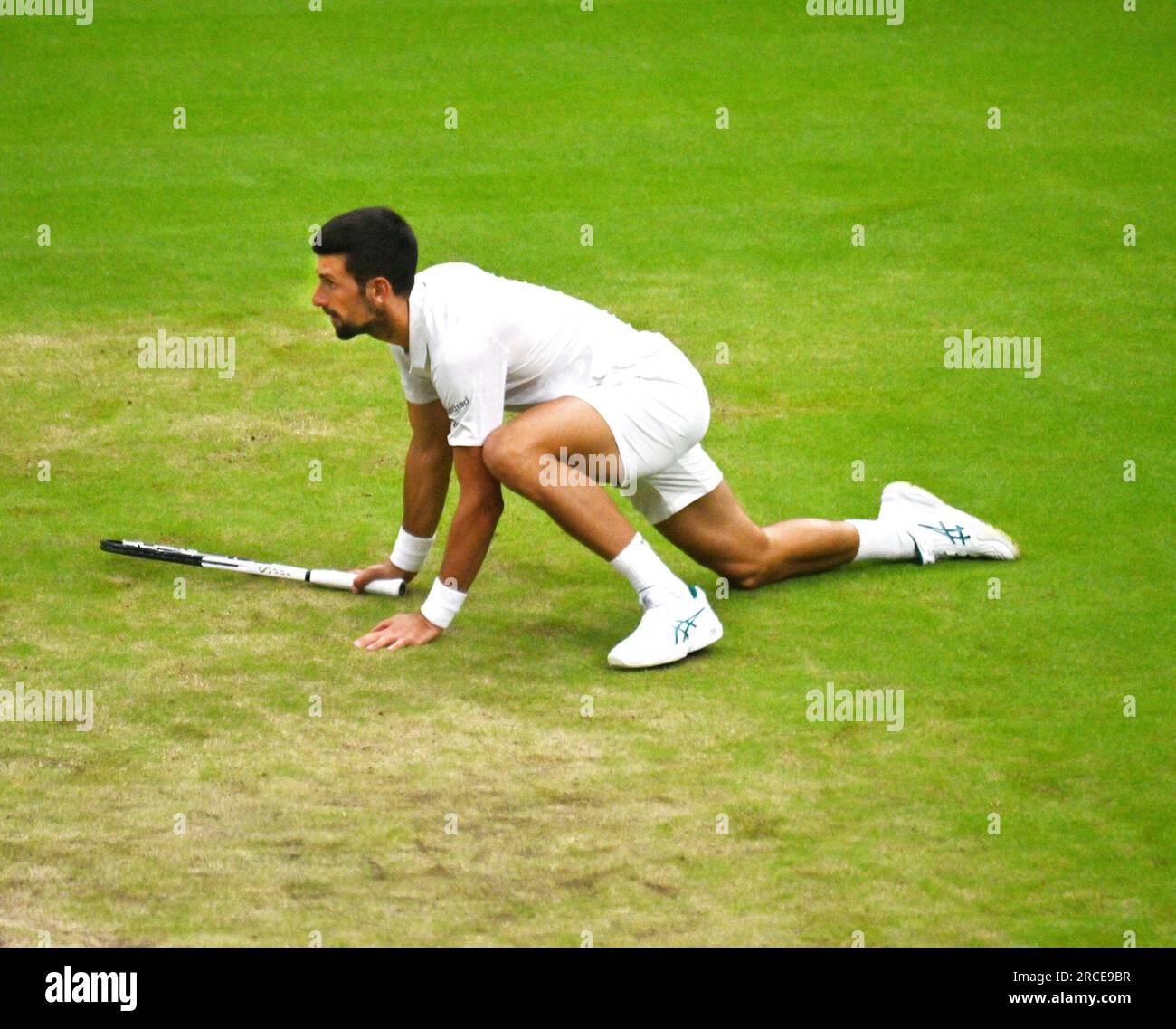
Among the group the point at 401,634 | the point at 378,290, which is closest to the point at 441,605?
the point at 401,634

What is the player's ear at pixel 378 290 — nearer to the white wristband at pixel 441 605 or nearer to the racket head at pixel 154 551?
the white wristband at pixel 441 605

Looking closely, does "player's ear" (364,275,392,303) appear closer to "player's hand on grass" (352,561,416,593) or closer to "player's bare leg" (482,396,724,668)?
"player's bare leg" (482,396,724,668)

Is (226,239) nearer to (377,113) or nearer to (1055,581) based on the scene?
(377,113)

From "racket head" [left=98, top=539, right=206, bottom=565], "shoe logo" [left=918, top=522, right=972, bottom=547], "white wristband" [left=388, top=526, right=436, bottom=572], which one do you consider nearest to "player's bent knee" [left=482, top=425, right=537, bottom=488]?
"white wristband" [left=388, top=526, right=436, bottom=572]

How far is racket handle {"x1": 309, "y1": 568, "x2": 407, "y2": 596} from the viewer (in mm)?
6238

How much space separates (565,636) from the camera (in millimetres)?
6016

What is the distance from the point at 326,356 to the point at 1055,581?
3.84 meters

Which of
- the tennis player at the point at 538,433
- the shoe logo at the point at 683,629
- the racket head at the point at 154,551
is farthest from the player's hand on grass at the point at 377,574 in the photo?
the shoe logo at the point at 683,629

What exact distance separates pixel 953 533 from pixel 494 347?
2.00m

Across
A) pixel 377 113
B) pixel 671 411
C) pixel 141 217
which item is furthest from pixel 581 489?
pixel 377 113

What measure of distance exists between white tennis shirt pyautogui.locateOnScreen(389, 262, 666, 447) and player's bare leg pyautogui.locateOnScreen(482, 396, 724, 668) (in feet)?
0.33

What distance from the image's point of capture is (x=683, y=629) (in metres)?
5.70

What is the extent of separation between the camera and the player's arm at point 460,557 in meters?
5.66

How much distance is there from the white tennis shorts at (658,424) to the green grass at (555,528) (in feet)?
1.61
